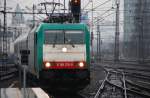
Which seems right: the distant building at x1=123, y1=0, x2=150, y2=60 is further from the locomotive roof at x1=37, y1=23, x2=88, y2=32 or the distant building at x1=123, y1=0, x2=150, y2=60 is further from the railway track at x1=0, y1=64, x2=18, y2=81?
the locomotive roof at x1=37, y1=23, x2=88, y2=32

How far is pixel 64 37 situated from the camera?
2072 centimetres

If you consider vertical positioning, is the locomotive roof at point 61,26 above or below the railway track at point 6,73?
above

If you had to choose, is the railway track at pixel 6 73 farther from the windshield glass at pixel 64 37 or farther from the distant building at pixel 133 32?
the distant building at pixel 133 32

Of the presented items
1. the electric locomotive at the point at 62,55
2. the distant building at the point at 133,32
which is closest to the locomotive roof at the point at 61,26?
the electric locomotive at the point at 62,55

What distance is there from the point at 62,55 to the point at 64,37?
0.83m

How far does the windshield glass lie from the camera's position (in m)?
20.5

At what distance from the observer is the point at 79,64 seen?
66.5 ft

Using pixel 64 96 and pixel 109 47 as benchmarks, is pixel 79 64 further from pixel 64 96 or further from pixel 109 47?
pixel 109 47

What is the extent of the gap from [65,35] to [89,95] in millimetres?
2693

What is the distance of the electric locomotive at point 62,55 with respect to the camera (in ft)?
66.0

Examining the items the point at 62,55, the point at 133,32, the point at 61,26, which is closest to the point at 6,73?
the point at 61,26

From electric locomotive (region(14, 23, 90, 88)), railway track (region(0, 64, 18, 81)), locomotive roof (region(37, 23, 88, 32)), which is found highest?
locomotive roof (region(37, 23, 88, 32))

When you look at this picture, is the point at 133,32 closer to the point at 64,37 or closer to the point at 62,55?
the point at 64,37

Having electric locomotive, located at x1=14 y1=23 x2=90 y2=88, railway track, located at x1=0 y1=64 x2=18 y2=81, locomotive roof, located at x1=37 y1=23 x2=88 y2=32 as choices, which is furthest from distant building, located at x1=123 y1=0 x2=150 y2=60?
electric locomotive, located at x1=14 y1=23 x2=90 y2=88
